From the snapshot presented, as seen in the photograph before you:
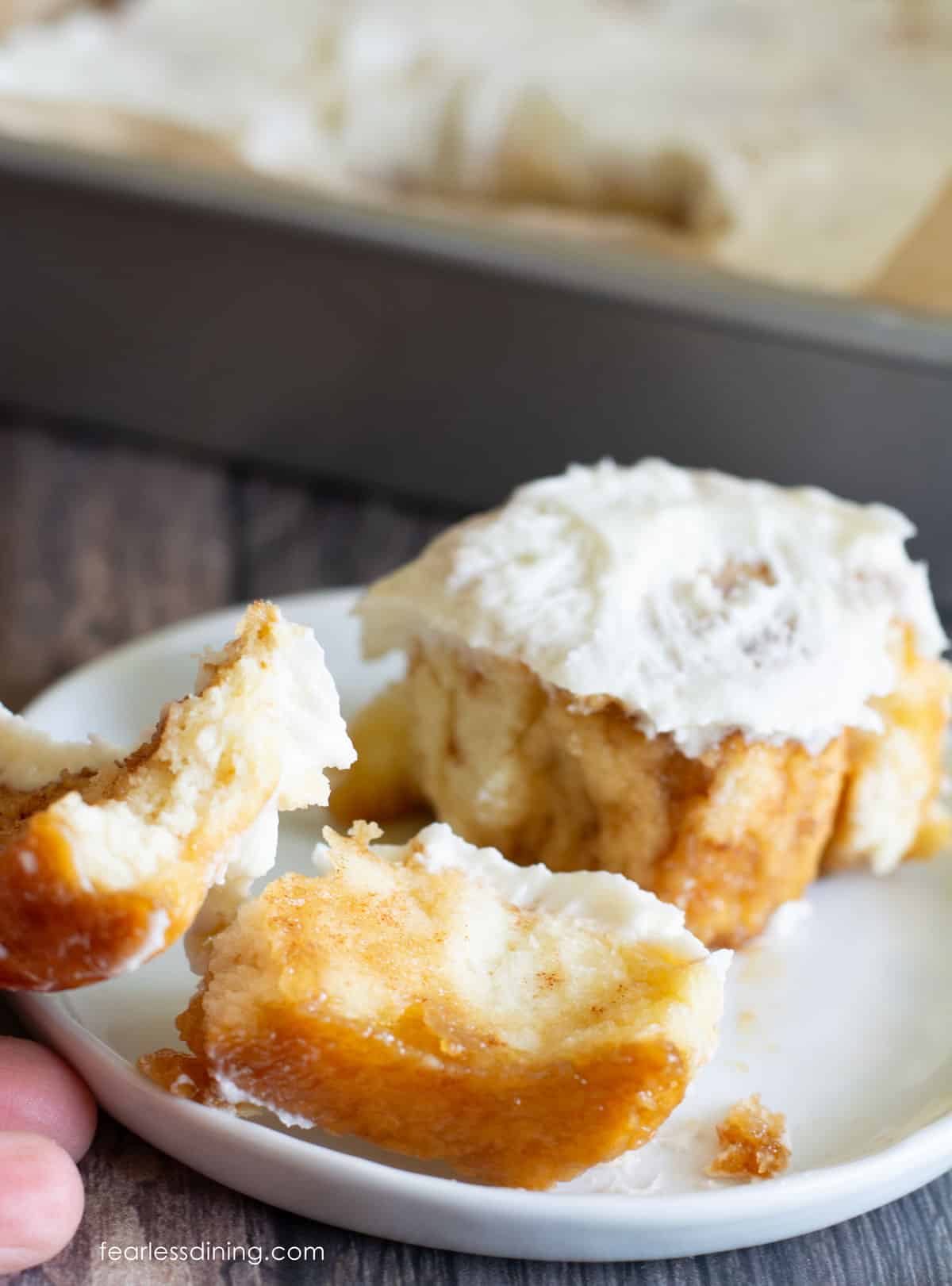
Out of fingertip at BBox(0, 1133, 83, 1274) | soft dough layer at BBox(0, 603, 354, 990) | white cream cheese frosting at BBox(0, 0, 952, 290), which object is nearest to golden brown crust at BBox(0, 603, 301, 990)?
soft dough layer at BBox(0, 603, 354, 990)

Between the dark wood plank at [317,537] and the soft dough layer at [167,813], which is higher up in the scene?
the soft dough layer at [167,813]

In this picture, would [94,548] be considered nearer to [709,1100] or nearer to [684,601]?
[684,601]

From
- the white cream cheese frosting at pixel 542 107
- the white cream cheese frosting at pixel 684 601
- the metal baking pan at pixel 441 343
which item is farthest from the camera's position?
the white cream cheese frosting at pixel 542 107

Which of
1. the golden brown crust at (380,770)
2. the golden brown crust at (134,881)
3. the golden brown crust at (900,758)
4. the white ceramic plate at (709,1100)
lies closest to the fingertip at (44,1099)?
the white ceramic plate at (709,1100)

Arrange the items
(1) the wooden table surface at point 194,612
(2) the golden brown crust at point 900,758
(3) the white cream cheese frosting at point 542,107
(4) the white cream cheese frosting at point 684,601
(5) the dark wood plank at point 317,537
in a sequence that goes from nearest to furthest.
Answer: (1) the wooden table surface at point 194,612
(4) the white cream cheese frosting at point 684,601
(2) the golden brown crust at point 900,758
(5) the dark wood plank at point 317,537
(3) the white cream cheese frosting at point 542,107

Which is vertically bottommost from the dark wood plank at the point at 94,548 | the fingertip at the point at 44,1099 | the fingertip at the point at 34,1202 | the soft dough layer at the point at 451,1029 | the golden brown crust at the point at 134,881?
the dark wood plank at the point at 94,548

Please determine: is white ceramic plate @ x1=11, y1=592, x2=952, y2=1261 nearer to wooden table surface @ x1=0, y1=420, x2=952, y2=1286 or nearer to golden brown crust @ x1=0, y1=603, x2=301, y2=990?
wooden table surface @ x1=0, y1=420, x2=952, y2=1286

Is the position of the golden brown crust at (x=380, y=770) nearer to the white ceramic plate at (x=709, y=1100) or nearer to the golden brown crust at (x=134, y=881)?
the white ceramic plate at (x=709, y=1100)
